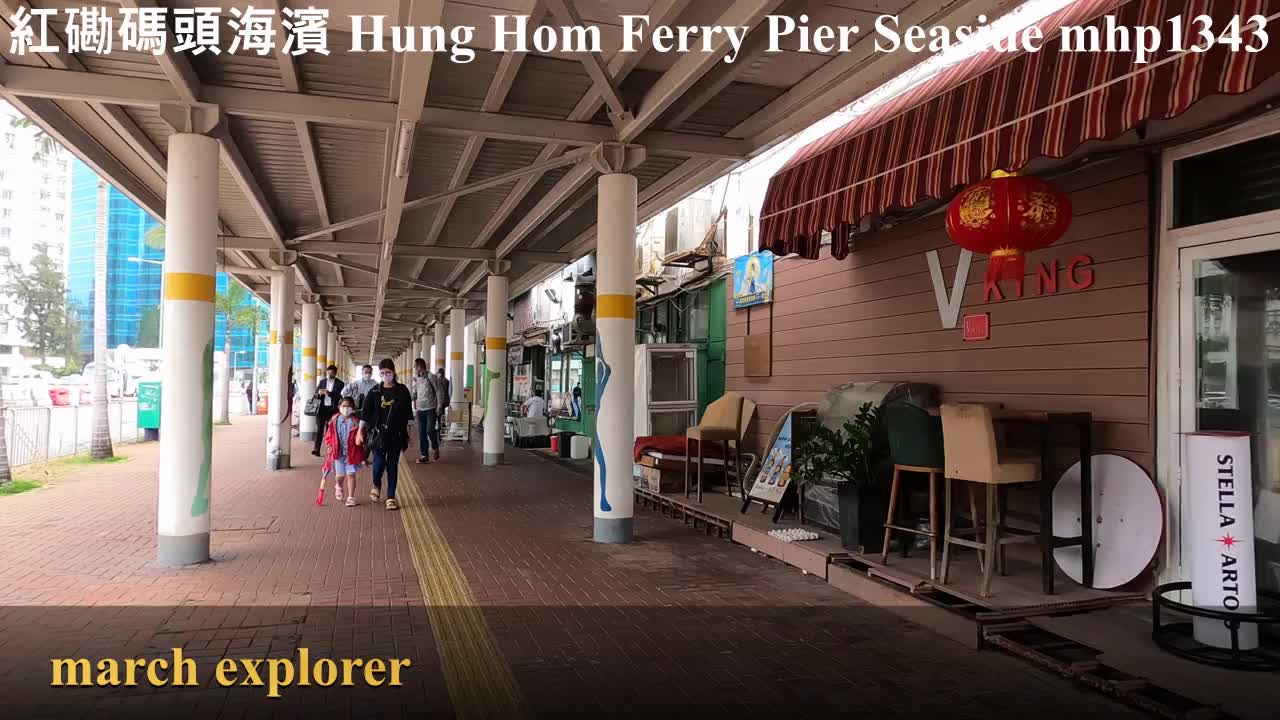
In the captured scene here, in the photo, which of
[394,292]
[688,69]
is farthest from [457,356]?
[688,69]

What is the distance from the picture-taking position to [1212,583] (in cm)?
420

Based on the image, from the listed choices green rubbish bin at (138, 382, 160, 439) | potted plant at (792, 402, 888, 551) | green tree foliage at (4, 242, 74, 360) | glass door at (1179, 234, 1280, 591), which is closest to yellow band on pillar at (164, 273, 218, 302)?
potted plant at (792, 402, 888, 551)

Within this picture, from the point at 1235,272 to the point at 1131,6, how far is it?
1775mm

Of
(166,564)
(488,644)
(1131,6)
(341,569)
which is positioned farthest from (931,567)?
(166,564)

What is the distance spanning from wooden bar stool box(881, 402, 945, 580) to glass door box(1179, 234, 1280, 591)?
1.45 meters

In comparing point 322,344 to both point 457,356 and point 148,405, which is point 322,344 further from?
point 457,356

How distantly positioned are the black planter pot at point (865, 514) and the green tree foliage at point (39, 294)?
41.6 meters

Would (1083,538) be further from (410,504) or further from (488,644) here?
(410,504)

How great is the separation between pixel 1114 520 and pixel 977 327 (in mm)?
1843

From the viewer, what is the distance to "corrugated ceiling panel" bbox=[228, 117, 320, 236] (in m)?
8.08

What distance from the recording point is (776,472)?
7902 mm

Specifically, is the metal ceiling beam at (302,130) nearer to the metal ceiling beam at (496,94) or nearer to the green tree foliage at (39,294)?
the metal ceiling beam at (496,94)

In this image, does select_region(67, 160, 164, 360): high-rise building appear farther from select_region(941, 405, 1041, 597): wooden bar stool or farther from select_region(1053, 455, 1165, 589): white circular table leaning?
select_region(1053, 455, 1165, 589): white circular table leaning

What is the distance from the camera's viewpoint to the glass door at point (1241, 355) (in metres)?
4.56
